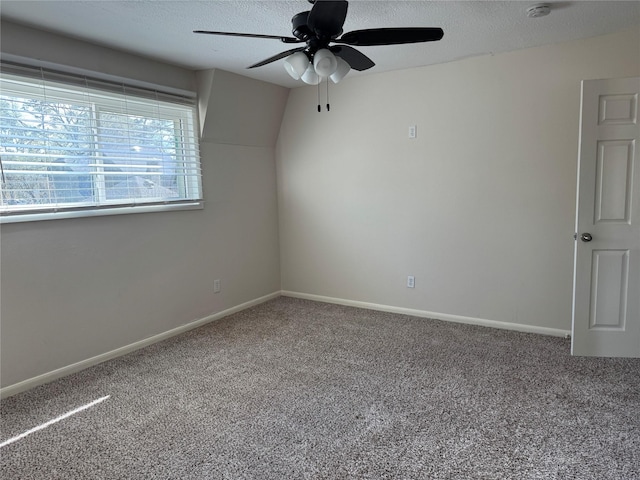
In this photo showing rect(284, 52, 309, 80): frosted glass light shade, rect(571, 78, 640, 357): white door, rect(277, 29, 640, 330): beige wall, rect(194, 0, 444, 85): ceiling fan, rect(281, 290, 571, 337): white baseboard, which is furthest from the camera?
rect(281, 290, 571, 337): white baseboard

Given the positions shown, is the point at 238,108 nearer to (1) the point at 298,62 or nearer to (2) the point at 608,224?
(1) the point at 298,62

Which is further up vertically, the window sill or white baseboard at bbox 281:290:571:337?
the window sill

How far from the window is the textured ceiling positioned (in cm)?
38

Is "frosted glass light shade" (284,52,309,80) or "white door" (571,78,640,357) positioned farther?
"white door" (571,78,640,357)

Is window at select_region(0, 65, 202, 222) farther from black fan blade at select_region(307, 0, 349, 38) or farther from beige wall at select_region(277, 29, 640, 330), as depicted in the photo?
black fan blade at select_region(307, 0, 349, 38)

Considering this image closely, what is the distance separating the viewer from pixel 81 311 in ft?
9.95

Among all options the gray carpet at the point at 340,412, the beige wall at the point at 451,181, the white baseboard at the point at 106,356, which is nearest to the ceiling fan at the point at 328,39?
the beige wall at the point at 451,181

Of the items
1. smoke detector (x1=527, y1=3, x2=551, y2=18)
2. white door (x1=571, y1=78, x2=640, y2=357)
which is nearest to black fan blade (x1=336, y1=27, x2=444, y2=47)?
smoke detector (x1=527, y1=3, x2=551, y2=18)

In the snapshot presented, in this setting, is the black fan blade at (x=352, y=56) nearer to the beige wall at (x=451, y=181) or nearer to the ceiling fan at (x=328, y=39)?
the ceiling fan at (x=328, y=39)

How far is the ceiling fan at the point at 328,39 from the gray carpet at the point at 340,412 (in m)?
1.93

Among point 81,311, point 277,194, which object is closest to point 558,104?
point 277,194

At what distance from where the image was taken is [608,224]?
294 centimetres

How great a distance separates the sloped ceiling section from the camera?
3.79 metres

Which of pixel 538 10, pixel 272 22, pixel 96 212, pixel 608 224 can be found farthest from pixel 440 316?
pixel 96 212
